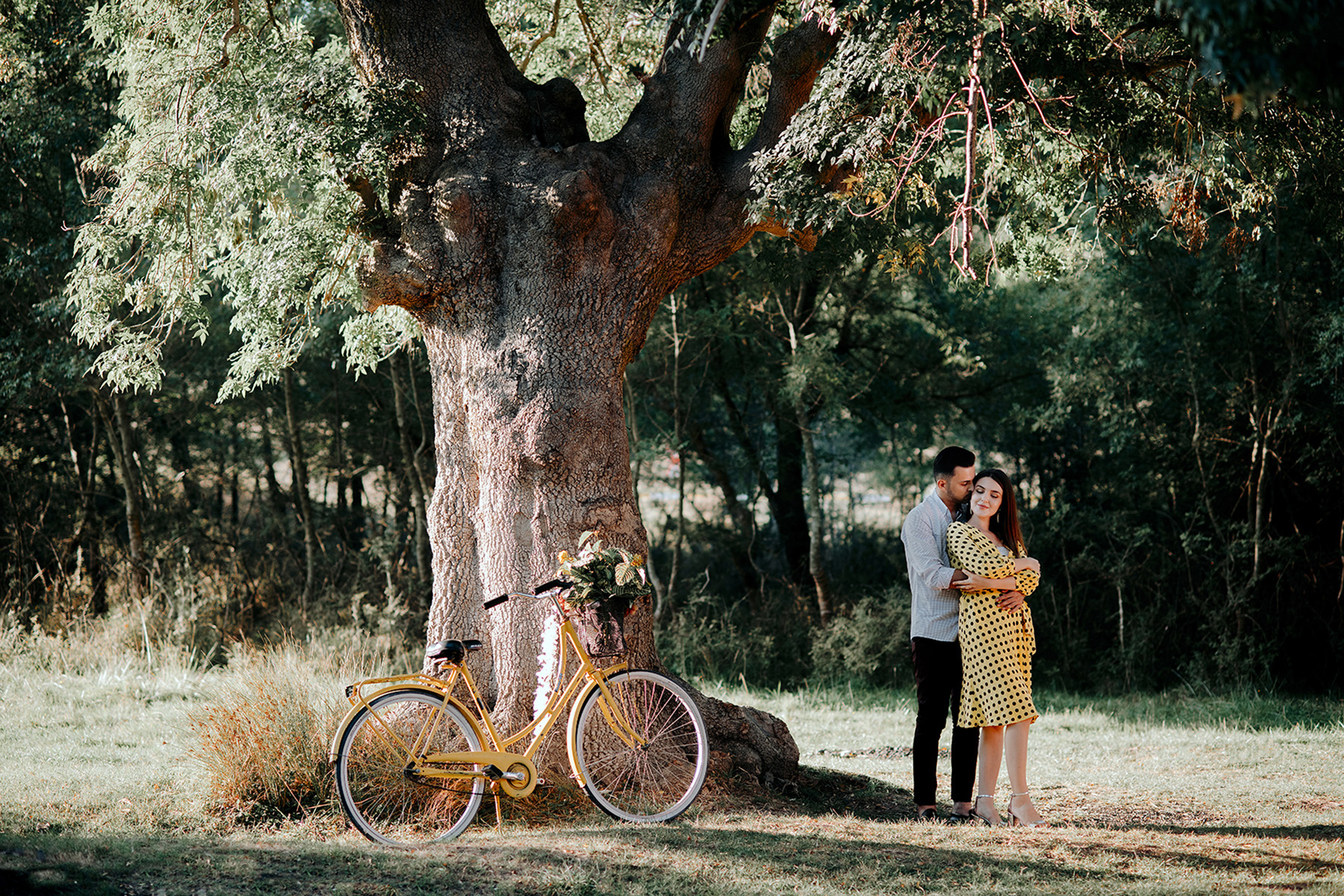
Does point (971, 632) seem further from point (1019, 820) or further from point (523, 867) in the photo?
point (523, 867)

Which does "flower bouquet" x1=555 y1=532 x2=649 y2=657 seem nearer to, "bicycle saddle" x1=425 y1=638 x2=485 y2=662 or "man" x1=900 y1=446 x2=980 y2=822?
"bicycle saddle" x1=425 y1=638 x2=485 y2=662

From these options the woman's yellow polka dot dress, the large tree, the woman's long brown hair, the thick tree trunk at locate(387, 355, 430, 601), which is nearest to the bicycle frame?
the large tree

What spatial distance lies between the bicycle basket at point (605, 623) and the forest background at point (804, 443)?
381cm

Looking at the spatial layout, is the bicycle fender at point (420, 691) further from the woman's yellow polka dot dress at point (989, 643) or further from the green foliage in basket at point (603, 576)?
the woman's yellow polka dot dress at point (989, 643)

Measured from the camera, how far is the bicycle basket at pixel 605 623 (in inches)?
201

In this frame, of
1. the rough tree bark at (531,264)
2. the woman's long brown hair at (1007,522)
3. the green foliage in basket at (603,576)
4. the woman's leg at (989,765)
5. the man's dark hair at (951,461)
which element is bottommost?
the woman's leg at (989,765)

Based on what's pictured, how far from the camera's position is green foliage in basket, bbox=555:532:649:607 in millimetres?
5098

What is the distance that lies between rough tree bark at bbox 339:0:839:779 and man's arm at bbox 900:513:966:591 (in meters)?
1.41

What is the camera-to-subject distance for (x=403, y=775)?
4953mm

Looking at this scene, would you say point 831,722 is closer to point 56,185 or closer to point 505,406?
point 505,406

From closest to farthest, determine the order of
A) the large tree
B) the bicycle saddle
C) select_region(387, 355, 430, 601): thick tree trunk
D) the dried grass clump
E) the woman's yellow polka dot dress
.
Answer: the bicycle saddle, the woman's yellow polka dot dress, the dried grass clump, the large tree, select_region(387, 355, 430, 601): thick tree trunk

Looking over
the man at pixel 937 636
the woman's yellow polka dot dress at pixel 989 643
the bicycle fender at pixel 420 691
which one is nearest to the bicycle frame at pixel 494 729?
the bicycle fender at pixel 420 691

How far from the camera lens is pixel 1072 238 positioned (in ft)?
29.1

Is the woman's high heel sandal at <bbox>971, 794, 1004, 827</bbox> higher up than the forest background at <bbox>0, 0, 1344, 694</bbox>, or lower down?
lower down
